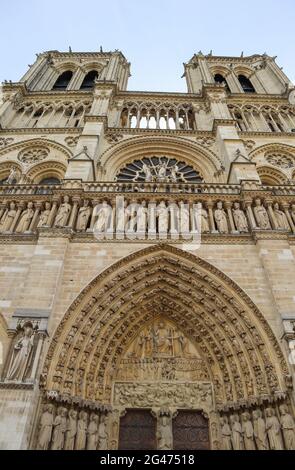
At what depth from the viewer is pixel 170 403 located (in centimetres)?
696

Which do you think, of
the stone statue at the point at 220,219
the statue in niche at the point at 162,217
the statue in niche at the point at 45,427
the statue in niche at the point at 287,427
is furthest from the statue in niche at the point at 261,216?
the statue in niche at the point at 45,427

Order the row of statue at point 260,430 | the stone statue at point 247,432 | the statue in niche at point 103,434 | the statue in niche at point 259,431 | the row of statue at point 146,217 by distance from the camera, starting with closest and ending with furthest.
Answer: the row of statue at point 260,430, the statue in niche at point 259,431, the stone statue at point 247,432, the statue in niche at point 103,434, the row of statue at point 146,217

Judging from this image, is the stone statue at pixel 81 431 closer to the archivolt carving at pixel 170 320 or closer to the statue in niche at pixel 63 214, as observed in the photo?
the archivolt carving at pixel 170 320

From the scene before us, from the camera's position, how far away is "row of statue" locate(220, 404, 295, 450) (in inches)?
224

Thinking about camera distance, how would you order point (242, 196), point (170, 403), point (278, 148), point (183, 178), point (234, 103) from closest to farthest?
point (170, 403), point (242, 196), point (183, 178), point (278, 148), point (234, 103)

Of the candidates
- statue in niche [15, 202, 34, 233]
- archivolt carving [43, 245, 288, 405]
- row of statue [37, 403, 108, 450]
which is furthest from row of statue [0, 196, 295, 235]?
row of statue [37, 403, 108, 450]

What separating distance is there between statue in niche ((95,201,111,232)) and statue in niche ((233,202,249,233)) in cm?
325

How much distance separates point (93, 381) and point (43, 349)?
1.29m

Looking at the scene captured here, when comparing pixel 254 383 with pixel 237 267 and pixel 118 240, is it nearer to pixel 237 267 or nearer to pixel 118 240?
pixel 237 267

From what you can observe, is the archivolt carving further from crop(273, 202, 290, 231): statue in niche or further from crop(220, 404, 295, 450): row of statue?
crop(273, 202, 290, 231): statue in niche

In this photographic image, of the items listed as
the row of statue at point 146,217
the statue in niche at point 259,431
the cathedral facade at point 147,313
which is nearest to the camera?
the statue in niche at point 259,431

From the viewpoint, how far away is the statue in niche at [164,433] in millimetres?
6356

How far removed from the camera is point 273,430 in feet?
19.1

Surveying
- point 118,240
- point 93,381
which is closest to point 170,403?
point 93,381
